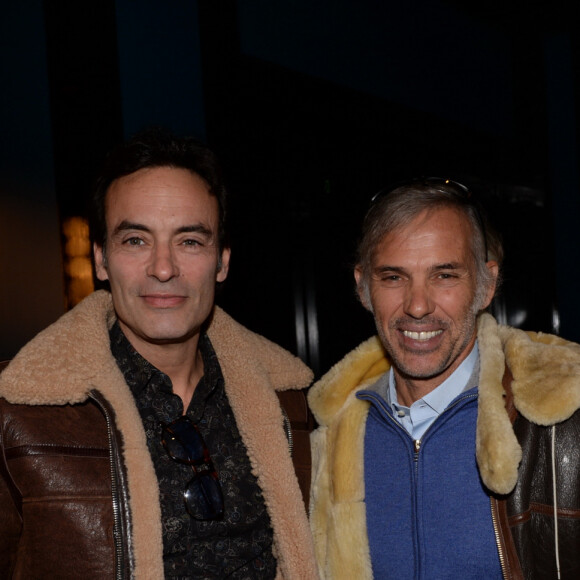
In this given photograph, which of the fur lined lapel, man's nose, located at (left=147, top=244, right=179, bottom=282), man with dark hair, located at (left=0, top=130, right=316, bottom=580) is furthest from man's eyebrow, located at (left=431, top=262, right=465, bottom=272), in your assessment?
man's nose, located at (left=147, top=244, right=179, bottom=282)

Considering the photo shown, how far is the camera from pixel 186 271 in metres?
1.91

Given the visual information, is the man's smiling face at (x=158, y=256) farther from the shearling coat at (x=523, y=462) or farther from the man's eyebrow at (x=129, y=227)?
the shearling coat at (x=523, y=462)

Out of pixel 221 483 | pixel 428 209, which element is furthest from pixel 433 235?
pixel 221 483

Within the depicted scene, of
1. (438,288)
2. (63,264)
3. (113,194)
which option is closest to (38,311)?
(63,264)

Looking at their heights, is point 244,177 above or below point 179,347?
above

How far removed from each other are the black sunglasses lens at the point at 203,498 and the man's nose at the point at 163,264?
0.56 metres

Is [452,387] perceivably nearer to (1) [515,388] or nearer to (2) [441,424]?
(2) [441,424]

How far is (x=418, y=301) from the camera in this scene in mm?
1940

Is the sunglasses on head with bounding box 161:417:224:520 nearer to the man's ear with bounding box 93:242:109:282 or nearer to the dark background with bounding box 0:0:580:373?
the man's ear with bounding box 93:242:109:282

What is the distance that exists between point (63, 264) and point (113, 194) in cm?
99

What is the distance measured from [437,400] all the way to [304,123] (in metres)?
2.42

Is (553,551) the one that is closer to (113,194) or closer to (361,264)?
(361,264)

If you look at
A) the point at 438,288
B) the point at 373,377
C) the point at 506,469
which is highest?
the point at 438,288

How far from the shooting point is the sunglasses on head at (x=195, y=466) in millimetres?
1771
